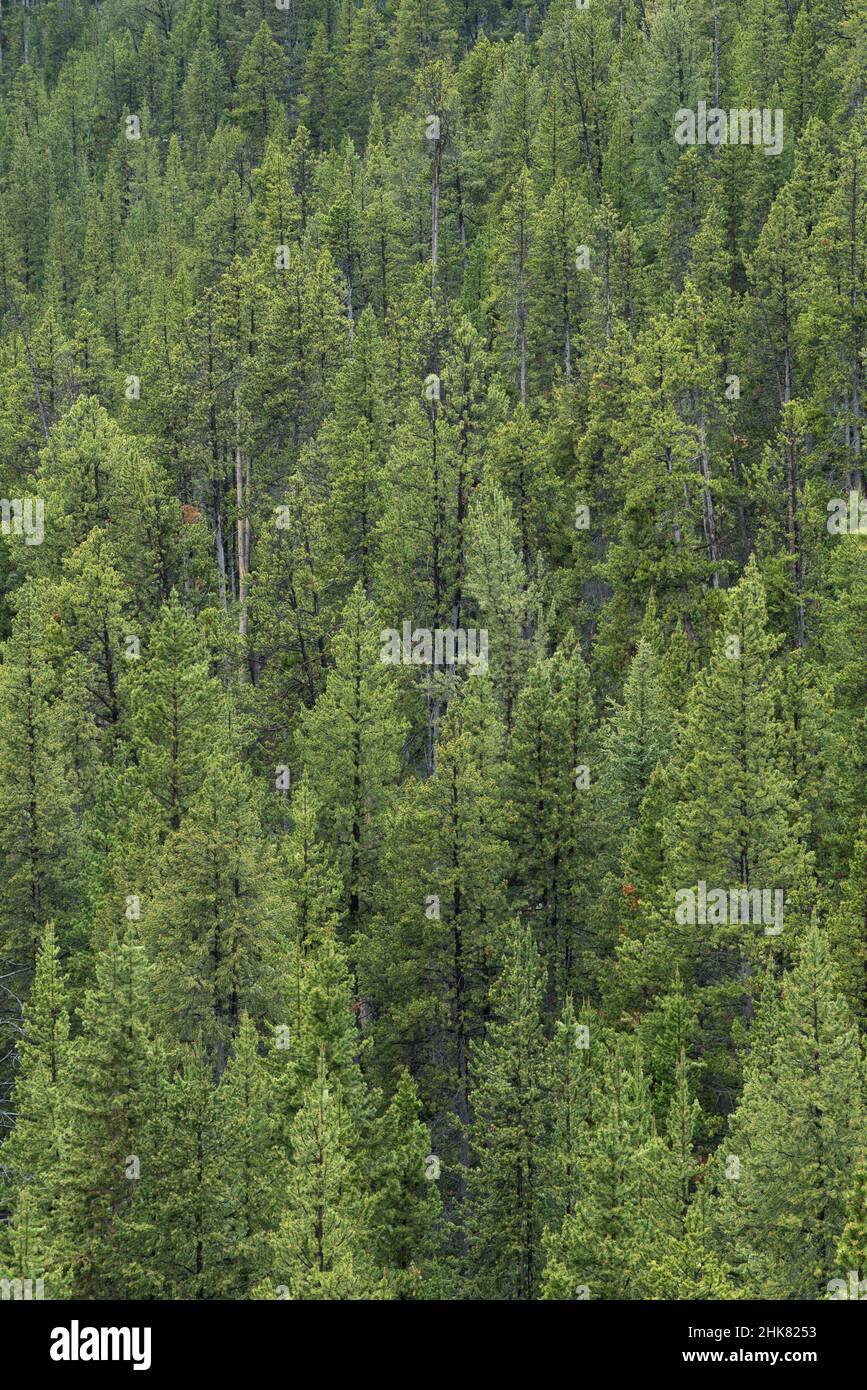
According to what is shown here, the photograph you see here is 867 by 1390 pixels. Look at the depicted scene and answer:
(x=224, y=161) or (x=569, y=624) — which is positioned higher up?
(x=224, y=161)

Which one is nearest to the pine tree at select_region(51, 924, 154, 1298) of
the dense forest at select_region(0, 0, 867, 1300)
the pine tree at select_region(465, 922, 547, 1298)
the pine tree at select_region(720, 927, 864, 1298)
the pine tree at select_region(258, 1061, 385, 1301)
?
the dense forest at select_region(0, 0, 867, 1300)

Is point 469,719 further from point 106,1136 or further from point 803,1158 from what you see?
point 803,1158

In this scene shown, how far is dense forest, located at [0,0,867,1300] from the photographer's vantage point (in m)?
32.2

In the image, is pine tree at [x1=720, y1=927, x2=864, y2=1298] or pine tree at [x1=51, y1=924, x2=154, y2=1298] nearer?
pine tree at [x1=720, y1=927, x2=864, y2=1298]

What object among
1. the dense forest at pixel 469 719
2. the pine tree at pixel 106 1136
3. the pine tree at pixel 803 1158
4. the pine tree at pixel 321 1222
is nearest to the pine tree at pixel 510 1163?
the dense forest at pixel 469 719

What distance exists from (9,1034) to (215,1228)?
14.0 meters

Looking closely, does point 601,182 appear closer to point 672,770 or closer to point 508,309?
point 508,309

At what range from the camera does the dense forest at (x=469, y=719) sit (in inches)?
1270

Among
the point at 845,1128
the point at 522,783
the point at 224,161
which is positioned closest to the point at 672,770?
the point at 522,783

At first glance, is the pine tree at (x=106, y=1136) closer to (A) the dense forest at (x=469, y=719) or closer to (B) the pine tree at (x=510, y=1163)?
(A) the dense forest at (x=469, y=719)

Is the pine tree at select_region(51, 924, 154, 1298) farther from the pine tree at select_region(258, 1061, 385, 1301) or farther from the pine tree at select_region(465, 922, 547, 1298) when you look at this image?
the pine tree at select_region(465, 922, 547, 1298)

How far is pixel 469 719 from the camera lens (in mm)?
43812

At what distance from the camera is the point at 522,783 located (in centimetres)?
4391
